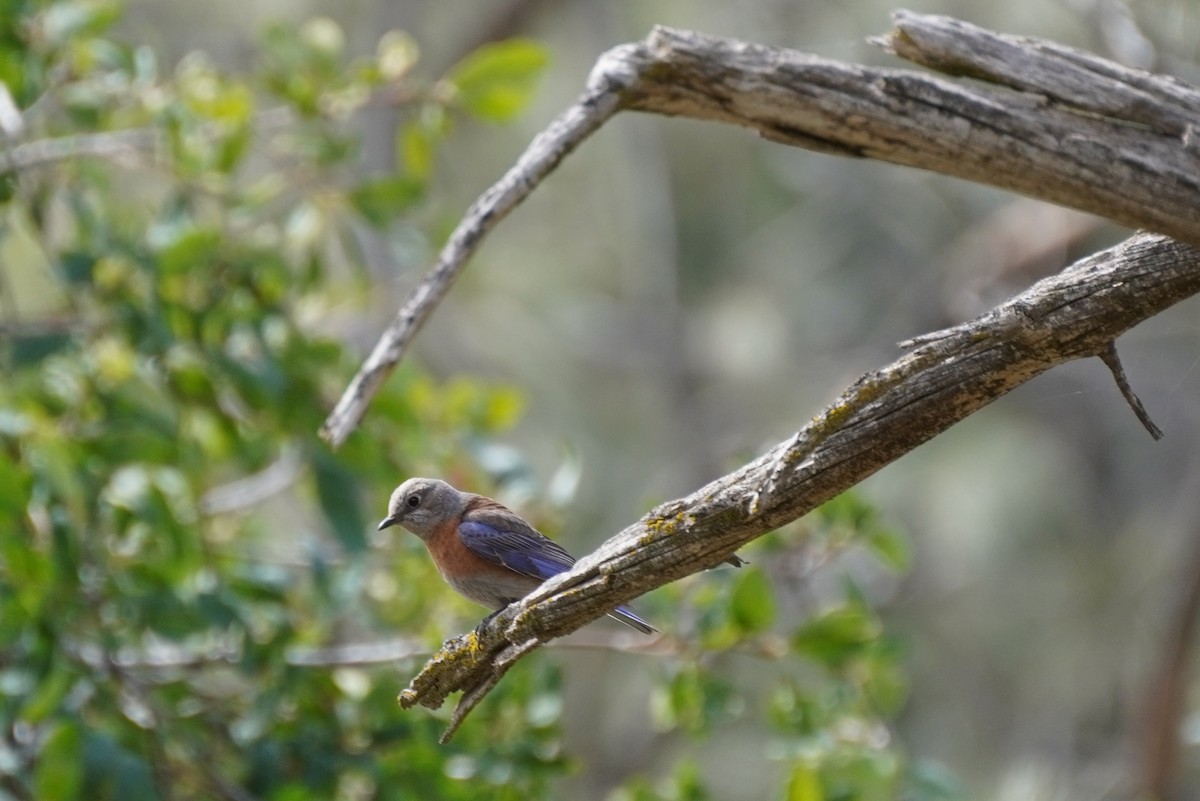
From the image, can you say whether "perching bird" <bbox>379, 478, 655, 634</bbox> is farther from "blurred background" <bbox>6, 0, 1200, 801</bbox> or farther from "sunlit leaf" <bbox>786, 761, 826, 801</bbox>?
"blurred background" <bbox>6, 0, 1200, 801</bbox>

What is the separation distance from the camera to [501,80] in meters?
6.64

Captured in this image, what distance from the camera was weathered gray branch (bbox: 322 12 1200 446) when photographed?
3842mm

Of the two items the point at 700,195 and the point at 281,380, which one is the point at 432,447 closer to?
the point at 281,380

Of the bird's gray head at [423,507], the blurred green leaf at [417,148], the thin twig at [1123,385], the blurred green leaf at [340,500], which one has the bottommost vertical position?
the blurred green leaf at [340,500]

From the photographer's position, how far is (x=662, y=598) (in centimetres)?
638

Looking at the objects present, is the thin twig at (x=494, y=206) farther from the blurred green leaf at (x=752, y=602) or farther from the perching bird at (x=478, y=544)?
the blurred green leaf at (x=752, y=602)

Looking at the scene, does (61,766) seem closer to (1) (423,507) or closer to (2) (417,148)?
(1) (423,507)

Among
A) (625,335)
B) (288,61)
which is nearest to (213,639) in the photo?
A: (288,61)

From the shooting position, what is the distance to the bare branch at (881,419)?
3275 mm

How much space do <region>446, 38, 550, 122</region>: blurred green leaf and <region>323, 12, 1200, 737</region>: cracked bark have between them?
230 centimetres

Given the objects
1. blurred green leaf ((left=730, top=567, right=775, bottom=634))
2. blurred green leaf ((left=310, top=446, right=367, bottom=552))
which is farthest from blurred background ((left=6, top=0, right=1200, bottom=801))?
blurred green leaf ((left=730, top=567, right=775, bottom=634))

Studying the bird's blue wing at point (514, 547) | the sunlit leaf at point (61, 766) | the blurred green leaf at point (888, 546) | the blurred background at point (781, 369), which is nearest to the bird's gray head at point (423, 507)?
the bird's blue wing at point (514, 547)

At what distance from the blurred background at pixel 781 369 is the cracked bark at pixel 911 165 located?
884 centimetres

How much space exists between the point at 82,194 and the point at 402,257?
158 centimetres
